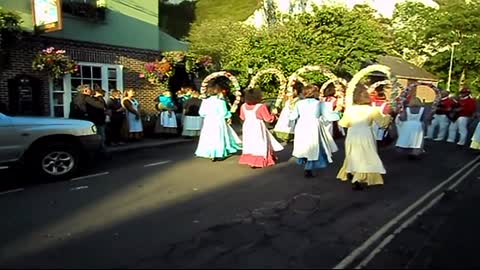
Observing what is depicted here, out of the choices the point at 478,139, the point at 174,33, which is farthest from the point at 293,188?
the point at 174,33

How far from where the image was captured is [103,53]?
Answer: 17.1 metres

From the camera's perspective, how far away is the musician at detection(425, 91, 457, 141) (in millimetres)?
16359

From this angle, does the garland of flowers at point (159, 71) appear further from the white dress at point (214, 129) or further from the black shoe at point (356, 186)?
the black shoe at point (356, 186)

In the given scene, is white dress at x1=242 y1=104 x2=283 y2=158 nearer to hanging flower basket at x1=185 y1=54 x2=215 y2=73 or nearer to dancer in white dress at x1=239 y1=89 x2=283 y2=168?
dancer in white dress at x1=239 y1=89 x2=283 y2=168

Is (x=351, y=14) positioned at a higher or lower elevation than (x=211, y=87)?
higher

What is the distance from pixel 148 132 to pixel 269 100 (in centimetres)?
637

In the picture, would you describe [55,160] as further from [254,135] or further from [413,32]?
[413,32]

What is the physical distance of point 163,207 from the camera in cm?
693

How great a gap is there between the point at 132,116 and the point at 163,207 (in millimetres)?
8405

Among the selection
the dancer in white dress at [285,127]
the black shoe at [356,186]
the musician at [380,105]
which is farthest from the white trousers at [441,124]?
the black shoe at [356,186]

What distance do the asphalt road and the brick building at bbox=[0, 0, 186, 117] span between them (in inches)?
190

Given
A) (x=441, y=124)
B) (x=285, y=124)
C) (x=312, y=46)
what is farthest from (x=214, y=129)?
(x=312, y=46)

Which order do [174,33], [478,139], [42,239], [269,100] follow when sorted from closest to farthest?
[42,239]
[478,139]
[269,100]
[174,33]

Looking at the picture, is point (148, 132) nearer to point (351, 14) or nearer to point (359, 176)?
point (359, 176)
